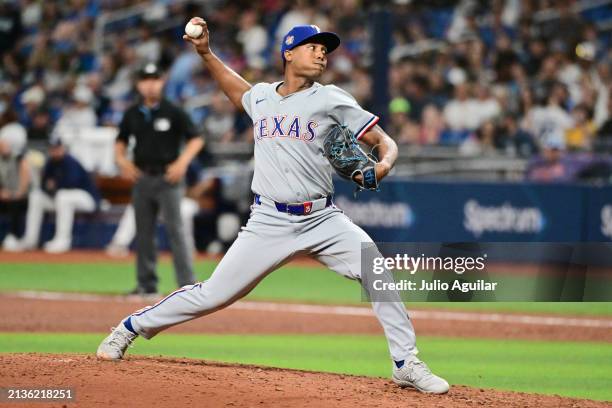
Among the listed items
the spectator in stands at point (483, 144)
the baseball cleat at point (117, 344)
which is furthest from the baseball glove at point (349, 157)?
the spectator in stands at point (483, 144)

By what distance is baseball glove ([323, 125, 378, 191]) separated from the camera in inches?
243

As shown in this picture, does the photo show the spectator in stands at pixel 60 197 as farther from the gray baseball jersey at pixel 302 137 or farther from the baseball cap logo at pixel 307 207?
the baseball cap logo at pixel 307 207

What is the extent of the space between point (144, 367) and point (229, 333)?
3.28m

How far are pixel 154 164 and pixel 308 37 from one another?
5.51 m

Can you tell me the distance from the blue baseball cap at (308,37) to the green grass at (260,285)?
6.31 meters

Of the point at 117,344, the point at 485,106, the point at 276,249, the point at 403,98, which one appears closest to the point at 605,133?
the point at 485,106

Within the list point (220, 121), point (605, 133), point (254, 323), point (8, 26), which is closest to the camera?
point (254, 323)

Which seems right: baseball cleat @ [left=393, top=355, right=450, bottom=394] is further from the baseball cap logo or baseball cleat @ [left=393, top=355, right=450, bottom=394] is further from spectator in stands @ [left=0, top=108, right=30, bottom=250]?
spectator in stands @ [left=0, top=108, right=30, bottom=250]

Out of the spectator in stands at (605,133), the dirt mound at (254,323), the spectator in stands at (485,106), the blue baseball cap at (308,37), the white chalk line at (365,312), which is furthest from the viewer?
the spectator in stands at (485,106)

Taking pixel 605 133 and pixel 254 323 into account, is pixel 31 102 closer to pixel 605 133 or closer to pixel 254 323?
pixel 605 133

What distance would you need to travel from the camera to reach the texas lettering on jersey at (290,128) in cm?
642

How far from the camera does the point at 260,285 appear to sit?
1420 cm

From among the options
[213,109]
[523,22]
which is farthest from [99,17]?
[523,22]

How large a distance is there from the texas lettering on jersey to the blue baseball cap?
44cm
